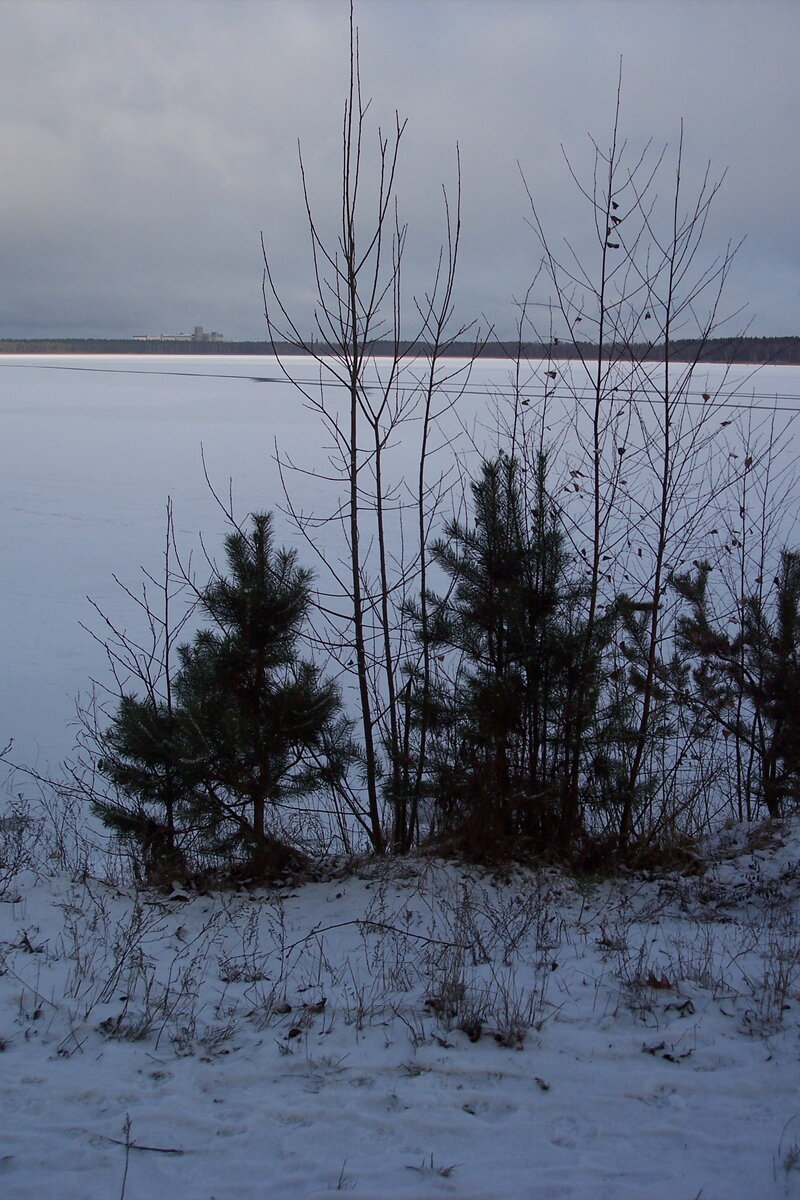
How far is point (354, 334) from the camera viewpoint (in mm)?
5180

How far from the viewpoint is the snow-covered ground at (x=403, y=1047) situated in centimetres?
258

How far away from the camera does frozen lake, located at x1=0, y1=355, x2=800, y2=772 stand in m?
10.1

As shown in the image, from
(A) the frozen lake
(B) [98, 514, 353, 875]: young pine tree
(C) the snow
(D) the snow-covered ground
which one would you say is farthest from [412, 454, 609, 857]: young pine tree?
(A) the frozen lake

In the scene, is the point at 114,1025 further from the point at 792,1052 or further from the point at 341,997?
the point at 792,1052

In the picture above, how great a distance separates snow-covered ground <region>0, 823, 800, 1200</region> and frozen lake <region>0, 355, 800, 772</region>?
3.60 metres

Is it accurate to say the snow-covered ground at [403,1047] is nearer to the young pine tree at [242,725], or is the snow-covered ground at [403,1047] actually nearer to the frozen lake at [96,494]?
the young pine tree at [242,725]

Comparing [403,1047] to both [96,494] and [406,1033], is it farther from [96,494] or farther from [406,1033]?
[96,494]

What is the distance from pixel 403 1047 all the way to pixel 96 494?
1836 cm

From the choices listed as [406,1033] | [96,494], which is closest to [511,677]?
[406,1033]

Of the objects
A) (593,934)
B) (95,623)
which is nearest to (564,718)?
(593,934)

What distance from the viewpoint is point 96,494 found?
777 inches

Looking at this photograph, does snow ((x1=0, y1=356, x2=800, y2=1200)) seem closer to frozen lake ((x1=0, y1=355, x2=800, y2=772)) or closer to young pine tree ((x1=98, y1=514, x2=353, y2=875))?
young pine tree ((x1=98, y1=514, x2=353, y2=875))

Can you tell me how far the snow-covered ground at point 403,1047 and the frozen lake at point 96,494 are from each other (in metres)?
3.60

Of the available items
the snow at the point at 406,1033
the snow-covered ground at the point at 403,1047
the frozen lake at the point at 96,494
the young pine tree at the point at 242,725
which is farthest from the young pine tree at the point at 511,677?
the frozen lake at the point at 96,494
